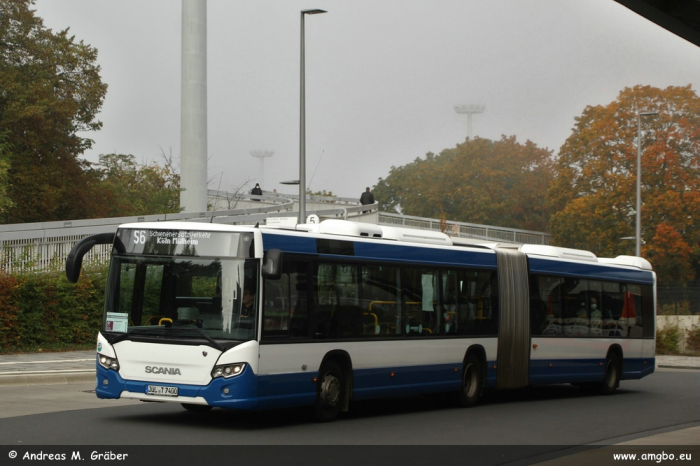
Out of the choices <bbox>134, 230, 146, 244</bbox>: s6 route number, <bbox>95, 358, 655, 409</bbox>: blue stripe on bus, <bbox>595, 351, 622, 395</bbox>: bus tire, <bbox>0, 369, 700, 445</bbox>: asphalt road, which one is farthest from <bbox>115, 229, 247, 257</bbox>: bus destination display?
<bbox>595, 351, 622, 395</bbox>: bus tire

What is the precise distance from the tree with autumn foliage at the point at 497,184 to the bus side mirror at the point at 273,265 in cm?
6984

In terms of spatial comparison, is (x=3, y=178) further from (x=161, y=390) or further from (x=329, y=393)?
(x=161, y=390)

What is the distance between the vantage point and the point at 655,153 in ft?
193

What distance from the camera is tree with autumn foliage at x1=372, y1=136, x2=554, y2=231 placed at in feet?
271

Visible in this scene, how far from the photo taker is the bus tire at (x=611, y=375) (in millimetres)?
21719

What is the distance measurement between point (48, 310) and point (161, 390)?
14519mm

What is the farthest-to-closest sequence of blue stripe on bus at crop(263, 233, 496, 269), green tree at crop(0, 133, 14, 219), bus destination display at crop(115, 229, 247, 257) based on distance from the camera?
green tree at crop(0, 133, 14, 219), blue stripe on bus at crop(263, 233, 496, 269), bus destination display at crop(115, 229, 247, 257)

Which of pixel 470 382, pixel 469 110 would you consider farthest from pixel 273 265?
pixel 469 110

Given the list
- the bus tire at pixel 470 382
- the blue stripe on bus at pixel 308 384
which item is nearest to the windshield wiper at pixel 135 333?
the blue stripe on bus at pixel 308 384

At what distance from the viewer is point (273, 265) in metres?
12.8

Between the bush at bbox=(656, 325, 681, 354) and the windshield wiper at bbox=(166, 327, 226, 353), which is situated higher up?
the windshield wiper at bbox=(166, 327, 226, 353)

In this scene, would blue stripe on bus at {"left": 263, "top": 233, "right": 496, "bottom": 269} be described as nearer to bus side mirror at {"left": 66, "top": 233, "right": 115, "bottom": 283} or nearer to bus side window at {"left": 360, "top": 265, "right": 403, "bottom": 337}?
bus side window at {"left": 360, "top": 265, "right": 403, "bottom": 337}

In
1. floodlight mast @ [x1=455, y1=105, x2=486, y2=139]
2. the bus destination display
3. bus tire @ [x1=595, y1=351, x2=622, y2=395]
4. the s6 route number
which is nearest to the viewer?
the bus destination display

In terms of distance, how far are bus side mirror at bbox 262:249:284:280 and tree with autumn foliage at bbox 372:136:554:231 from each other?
6984cm
